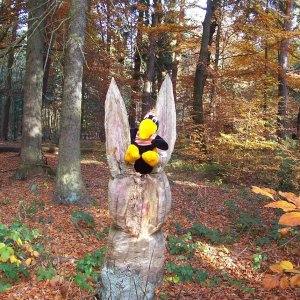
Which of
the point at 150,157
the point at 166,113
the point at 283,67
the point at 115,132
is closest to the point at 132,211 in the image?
the point at 150,157

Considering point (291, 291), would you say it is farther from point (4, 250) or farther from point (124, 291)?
point (4, 250)

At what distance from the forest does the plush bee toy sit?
0.04 ft

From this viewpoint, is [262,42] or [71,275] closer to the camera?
[71,275]

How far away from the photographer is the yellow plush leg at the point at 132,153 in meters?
3.17

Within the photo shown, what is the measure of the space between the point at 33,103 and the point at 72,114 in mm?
2859

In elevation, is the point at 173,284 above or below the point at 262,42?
below

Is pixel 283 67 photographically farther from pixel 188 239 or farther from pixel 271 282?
pixel 271 282

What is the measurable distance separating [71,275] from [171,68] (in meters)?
21.5

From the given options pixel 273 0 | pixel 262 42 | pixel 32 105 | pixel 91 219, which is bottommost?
pixel 91 219

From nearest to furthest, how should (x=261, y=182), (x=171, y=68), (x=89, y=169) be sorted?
(x=261, y=182)
(x=89, y=169)
(x=171, y=68)

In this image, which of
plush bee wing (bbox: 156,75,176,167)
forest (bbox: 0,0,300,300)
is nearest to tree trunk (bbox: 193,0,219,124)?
forest (bbox: 0,0,300,300)

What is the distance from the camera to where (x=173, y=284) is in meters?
5.51

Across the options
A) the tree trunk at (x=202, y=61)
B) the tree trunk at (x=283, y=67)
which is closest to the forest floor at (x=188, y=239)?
the tree trunk at (x=202, y=61)

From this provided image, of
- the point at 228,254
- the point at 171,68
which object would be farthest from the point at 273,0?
the point at 228,254
